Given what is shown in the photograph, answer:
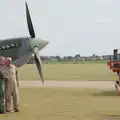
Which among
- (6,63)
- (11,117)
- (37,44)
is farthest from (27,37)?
(11,117)

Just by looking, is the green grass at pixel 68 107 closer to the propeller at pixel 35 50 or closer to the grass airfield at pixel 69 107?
the grass airfield at pixel 69 107

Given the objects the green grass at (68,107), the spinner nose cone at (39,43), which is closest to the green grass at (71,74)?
the spinner nose cone at (39,43)

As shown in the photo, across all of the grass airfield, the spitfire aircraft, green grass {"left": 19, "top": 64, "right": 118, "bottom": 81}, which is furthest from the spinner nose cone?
green grass {"left": 19, "top": 64, "right": 118, "bottom": 81}

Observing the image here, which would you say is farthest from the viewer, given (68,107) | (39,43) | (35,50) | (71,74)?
(71,74)

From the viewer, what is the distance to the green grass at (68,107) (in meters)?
15.8

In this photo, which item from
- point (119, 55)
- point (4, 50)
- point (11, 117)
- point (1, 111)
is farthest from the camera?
point (119, 55)

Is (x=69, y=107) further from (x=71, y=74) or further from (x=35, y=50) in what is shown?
(x=71, y=74)

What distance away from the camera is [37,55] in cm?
2748

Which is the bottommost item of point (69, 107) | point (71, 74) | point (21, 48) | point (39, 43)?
point (71, 74)

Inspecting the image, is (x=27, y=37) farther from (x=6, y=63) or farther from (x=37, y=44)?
(x=6, y=63)

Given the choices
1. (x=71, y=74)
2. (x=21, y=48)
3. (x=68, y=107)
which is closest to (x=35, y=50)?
(x=21, y=48)

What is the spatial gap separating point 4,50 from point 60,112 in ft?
37.1

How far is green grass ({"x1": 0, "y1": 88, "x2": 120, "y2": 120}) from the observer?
1580 centimetres

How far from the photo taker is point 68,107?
18.5m
